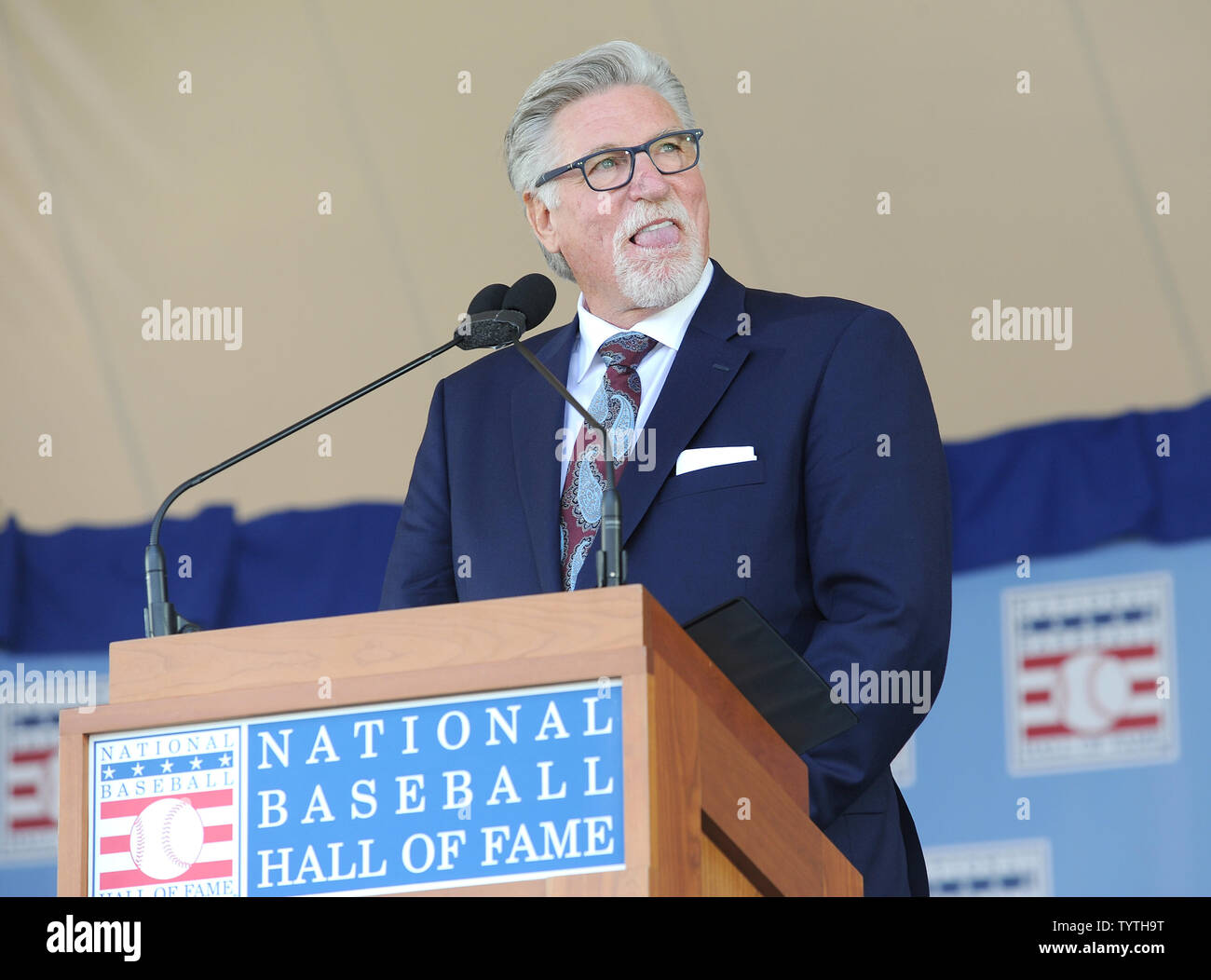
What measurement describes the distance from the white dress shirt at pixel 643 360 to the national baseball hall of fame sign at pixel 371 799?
956mm

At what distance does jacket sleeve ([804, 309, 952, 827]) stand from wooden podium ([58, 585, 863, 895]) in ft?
1.49

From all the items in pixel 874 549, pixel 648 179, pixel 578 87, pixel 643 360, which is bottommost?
pixel 874 549

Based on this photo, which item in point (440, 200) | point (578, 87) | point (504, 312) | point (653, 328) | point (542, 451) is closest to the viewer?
point (504, 312)

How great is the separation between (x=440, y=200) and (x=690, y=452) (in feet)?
6.86

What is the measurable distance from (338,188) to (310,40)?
0.38 m

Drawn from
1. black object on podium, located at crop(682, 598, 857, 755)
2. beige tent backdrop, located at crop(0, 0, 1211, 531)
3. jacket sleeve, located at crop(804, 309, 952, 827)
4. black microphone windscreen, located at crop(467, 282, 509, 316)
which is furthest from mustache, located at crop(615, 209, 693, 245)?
beige tent backdrop, located at crop(0, 0, 1211, 531)

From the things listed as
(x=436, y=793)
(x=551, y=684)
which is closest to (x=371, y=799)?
(x=436, y=793)

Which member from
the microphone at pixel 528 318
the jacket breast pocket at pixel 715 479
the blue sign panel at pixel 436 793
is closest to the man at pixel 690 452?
the jacket breast pocket at pixel 715 479

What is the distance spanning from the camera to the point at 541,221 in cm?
276

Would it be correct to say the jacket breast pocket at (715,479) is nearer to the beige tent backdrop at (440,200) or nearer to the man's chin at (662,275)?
the man's chin at (662,275)

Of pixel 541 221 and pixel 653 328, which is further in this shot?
pixel 541 221

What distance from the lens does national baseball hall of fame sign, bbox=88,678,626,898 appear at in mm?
1370

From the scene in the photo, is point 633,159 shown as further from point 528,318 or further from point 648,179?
point 528,318

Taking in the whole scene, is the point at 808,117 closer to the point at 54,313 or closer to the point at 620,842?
the point at 54,313
